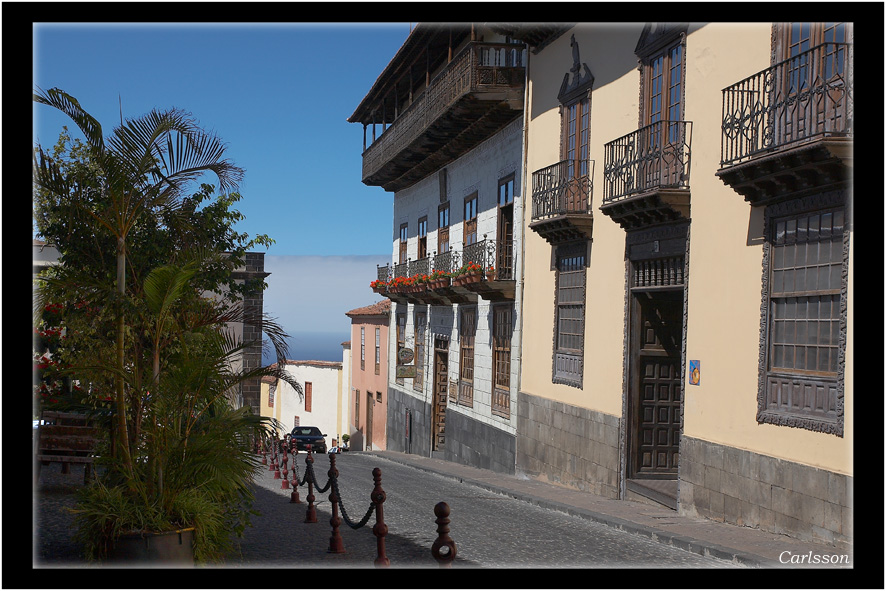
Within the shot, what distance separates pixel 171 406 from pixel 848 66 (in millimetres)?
7100

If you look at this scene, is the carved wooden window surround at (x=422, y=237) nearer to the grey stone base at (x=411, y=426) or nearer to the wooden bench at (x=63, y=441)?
the grey stone base at (x=411, y=426)

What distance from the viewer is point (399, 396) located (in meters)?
32.5

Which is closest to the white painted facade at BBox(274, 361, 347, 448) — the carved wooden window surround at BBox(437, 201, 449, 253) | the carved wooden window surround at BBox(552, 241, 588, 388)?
the carved wooden window surround at BBox(437, 201, 449, 253)

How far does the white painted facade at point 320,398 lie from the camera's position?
48031 mm

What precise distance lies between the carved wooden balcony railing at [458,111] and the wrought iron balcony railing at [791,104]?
8993mm

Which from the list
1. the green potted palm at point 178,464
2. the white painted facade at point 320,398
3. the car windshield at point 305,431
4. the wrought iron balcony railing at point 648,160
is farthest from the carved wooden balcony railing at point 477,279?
the white painted facade at point 320,398

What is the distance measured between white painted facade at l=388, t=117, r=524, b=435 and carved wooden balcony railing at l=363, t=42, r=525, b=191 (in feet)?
1.26

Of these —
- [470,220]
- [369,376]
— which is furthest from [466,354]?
[369,376]

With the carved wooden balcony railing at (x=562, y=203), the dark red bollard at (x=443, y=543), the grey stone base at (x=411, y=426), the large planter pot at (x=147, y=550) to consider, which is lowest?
the grey stone base at (x=411, y=426)

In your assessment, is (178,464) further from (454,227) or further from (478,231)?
(454,227)

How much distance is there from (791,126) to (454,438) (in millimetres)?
16673

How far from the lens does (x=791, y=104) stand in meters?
9.95
